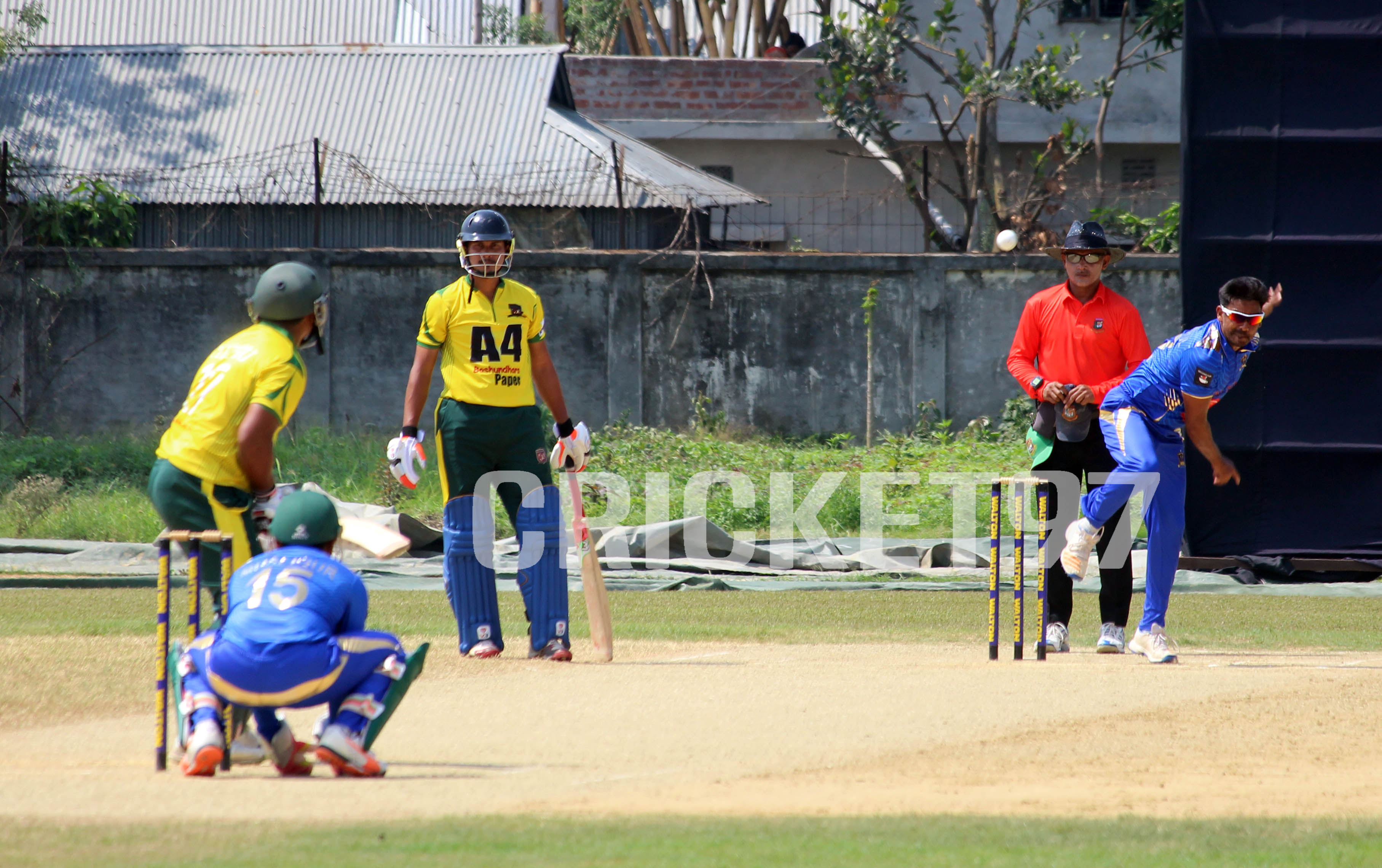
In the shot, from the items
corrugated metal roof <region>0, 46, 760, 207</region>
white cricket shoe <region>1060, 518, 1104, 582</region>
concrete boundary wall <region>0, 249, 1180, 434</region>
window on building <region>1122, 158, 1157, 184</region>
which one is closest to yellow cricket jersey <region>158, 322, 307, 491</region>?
white cricket shoe <region>1060, 518, 1104, 582</region>

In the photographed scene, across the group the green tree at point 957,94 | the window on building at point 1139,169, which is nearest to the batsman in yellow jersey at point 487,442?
the green tree at point 957,94

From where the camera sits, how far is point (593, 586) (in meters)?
7.53

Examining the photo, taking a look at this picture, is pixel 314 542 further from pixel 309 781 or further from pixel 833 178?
pixel 833 178

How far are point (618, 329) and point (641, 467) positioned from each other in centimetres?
230

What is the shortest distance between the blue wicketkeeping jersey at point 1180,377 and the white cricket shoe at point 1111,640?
1.05m

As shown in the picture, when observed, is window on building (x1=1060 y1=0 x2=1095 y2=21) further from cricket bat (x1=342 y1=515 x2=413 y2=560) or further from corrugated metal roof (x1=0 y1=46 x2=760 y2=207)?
cricket bat (x1=342 y1=515 x2=413 y2=560)

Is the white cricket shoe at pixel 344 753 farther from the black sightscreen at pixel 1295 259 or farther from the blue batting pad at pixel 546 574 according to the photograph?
the black sightscreen at pixel 1295 259

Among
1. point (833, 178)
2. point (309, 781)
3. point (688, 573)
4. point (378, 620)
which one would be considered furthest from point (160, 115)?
point (309, 781)

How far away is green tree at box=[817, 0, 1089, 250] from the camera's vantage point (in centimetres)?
2194

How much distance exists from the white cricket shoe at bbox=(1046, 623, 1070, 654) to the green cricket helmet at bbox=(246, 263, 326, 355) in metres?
4.16

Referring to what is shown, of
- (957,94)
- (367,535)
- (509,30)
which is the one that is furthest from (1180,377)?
(509,30)

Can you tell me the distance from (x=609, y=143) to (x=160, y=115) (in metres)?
6.53

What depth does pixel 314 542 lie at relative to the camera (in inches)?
190

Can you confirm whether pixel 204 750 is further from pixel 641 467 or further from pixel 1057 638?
pixel 641 467
